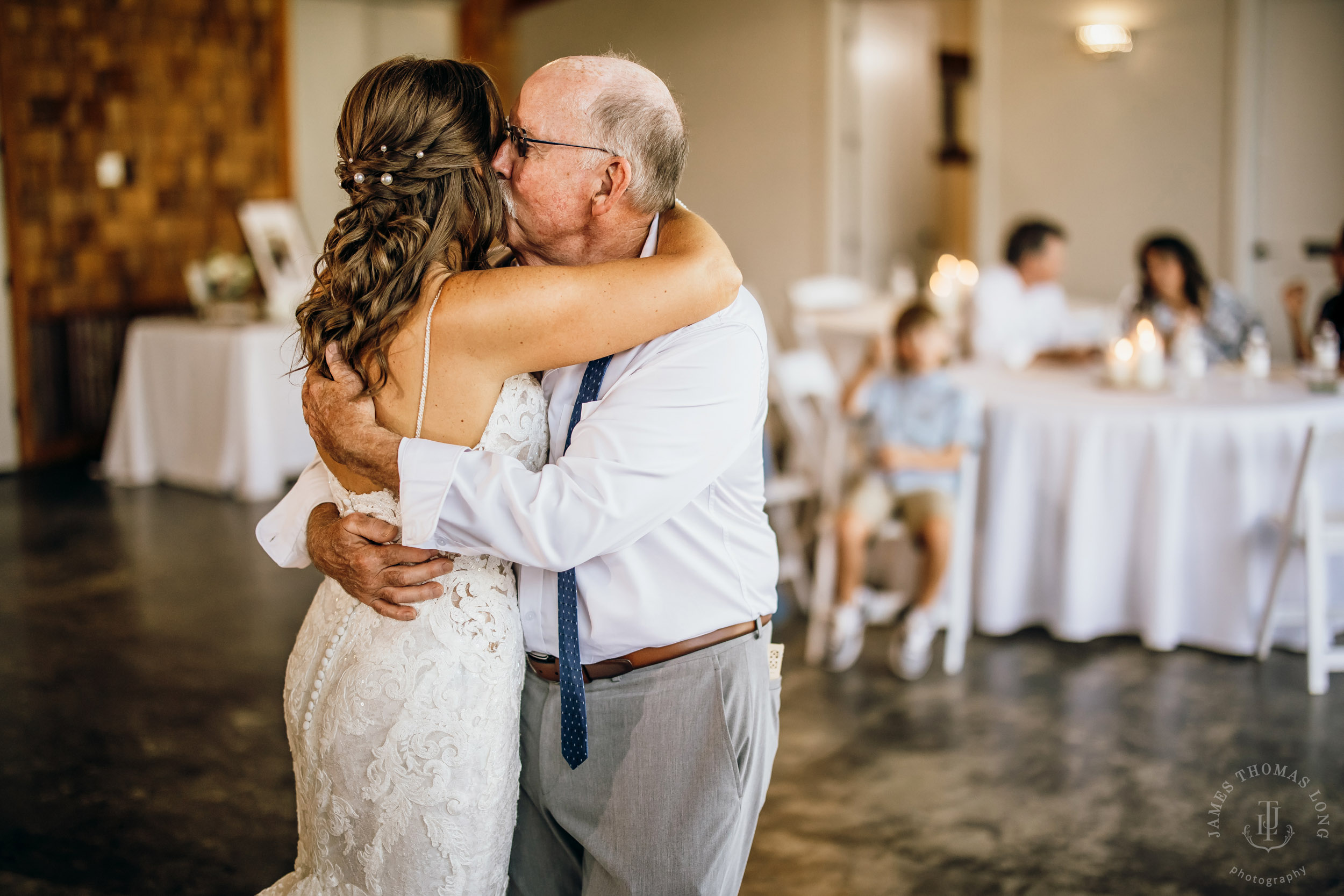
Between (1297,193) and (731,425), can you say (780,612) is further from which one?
(1297,193)

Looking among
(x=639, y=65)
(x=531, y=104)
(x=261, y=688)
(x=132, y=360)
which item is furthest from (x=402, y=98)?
(x=132, y=360)

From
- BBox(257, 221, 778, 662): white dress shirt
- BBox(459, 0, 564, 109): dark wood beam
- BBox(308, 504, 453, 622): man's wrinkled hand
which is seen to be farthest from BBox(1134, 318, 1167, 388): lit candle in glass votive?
BBox(459, 0, 564, 109): dark wood beam

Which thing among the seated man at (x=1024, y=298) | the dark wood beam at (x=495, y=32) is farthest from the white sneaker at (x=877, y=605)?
the dark wood beam at (x=495, y=32)

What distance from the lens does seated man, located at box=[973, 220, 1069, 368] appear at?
17.5 feet

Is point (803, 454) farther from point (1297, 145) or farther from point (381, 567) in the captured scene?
point (1297, 145)

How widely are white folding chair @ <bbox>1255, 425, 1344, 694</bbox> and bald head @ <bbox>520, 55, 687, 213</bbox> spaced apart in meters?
2.89

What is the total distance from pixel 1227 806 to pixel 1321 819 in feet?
0.67

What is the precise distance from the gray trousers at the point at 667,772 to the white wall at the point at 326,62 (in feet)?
25.1

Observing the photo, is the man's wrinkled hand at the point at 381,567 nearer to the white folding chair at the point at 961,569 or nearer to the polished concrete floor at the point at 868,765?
the polished concrete floor at the point at 868,765

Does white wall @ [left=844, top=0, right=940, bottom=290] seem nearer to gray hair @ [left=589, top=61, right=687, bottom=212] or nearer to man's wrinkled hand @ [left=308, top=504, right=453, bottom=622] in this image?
gray hair @ [left=589, top=61, right=687, bottom=212]

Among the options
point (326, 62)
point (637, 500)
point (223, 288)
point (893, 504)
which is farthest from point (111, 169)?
point (637, 500)

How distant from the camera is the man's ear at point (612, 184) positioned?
4.32 ft

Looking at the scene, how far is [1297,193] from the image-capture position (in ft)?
20.7

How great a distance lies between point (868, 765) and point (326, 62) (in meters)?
7.52
